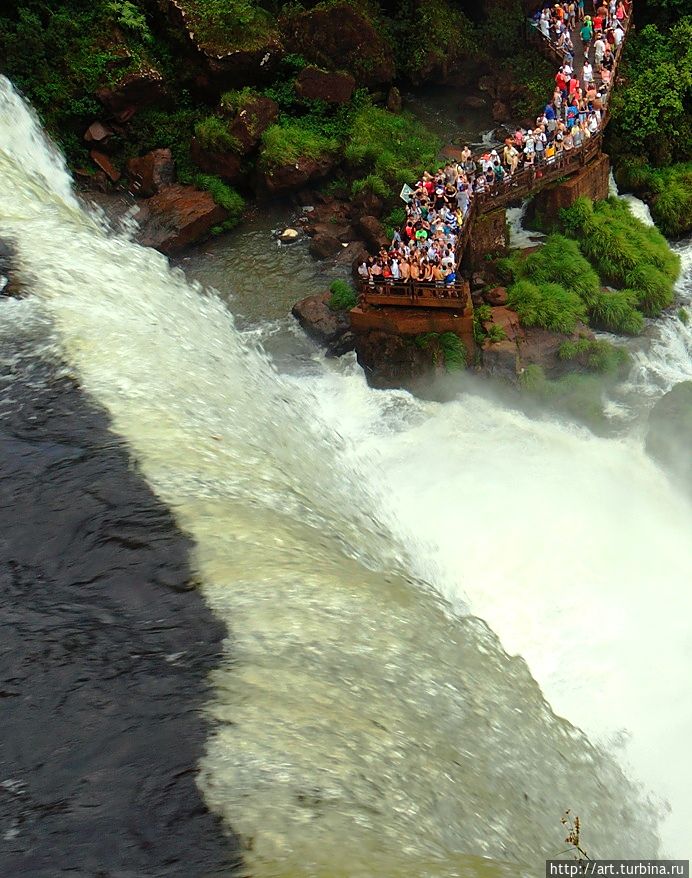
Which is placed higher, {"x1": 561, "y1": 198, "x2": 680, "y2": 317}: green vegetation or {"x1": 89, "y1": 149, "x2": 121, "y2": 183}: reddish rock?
{"x1": 561, "y1": 198, "x2": 680, "y2": 317}: green vegetation

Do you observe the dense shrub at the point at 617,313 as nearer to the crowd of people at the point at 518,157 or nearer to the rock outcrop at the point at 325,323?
the crowd of people at the point at 518,157

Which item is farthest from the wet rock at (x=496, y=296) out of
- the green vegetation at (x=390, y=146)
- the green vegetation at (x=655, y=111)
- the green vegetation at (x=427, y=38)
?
the green vegetation at (x=427, y=38)

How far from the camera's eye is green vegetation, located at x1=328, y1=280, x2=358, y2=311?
1711 centimetres

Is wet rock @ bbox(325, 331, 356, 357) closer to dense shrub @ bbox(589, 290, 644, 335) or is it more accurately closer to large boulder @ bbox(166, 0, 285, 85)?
dense shrub @ bbox(589, 290, 644, 335)

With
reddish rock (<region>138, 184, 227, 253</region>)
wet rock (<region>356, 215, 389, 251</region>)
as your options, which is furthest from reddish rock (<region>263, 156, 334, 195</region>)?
wet rock (<region>356, 215, 389, 251</region>)

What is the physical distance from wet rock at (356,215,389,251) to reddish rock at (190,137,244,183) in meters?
3.72

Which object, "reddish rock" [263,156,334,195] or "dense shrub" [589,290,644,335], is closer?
"dense shrub" [589,290,644,335]

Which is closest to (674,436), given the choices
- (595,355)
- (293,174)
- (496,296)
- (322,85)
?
(595,355)

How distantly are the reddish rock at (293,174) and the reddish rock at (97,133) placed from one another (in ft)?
13.9

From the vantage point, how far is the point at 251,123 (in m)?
20.5

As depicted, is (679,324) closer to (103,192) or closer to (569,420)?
(569,420)

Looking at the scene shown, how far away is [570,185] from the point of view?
728 inches

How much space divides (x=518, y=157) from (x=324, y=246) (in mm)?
4984

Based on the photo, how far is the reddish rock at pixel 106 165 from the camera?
20.3 m
